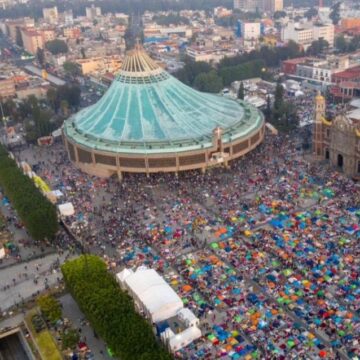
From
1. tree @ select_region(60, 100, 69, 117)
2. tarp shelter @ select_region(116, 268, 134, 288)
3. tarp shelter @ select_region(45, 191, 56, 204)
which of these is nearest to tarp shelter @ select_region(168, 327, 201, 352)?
tarp shelter @ select_region(116, 268, 134, 288)

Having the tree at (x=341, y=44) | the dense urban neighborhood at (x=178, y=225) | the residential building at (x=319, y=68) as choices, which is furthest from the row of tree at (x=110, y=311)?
the tree at (x=341, y=44)

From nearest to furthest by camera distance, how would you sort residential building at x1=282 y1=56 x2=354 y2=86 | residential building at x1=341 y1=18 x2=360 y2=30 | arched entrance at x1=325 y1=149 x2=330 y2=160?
arched entrance at x1=325 y1=149 x2=330 y2=160
residential building at x1=282 y1=56 x2=354 y2=86
residential building at x1=341 y1=18 x2=360 y2=30

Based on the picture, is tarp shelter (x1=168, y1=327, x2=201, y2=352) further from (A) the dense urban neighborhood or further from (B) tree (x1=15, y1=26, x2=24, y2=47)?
(B) tree (x1=15, y1=26, x2=24, y2=47)

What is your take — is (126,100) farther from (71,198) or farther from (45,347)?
(45,347)

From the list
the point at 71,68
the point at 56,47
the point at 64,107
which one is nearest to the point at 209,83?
the point at 64,107

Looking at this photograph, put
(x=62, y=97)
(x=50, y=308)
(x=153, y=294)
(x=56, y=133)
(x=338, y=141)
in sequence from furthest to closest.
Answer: (x=62, y=97), (x=56, y=133), (x=338, y=141), (x=153, y=294), (x=50, y=308)

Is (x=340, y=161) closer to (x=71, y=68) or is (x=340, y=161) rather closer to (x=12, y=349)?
(x=12, y=349)

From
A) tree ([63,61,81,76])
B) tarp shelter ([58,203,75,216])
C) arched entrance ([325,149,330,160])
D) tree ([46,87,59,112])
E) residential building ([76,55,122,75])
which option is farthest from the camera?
tree ([63,61,81,76])
